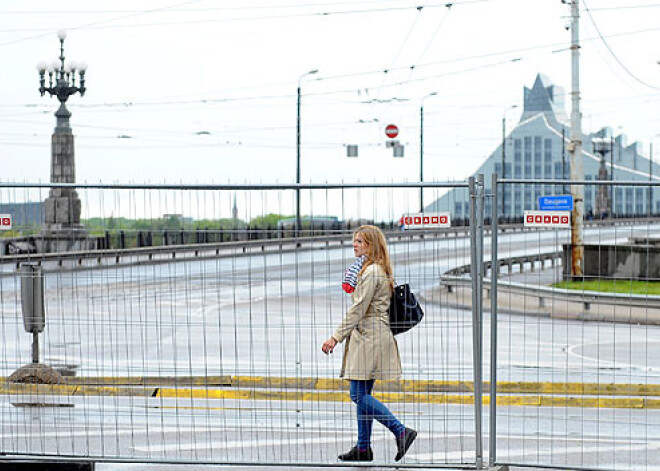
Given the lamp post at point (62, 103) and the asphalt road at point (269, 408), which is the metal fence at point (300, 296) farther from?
the lamp post at point (62, 103)

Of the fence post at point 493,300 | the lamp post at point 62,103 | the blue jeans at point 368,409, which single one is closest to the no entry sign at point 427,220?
the fence post at point 493,300

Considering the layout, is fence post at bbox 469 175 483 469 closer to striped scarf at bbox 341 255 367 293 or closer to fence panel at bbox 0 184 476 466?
fence panel at bbox 0 184 476 466

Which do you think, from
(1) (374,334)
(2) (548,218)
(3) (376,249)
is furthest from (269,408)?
(2) (548,218)

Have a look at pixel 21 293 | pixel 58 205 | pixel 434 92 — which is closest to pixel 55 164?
pixel 434 92

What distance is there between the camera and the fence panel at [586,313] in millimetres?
8750

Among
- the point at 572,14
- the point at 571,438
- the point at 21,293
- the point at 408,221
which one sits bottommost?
the point at 571,438

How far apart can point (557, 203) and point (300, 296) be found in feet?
6.78

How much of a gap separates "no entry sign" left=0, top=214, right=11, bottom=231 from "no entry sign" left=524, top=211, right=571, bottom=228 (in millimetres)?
3807

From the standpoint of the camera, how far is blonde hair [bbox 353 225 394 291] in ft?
27.3

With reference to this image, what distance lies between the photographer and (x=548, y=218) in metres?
8.27

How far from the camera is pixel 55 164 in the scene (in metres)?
40.8

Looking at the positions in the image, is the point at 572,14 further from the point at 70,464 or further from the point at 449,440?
the point at 70,464

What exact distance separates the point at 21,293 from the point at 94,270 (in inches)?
45.4

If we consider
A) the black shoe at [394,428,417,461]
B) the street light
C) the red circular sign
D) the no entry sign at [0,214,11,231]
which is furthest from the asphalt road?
the red circular sign
